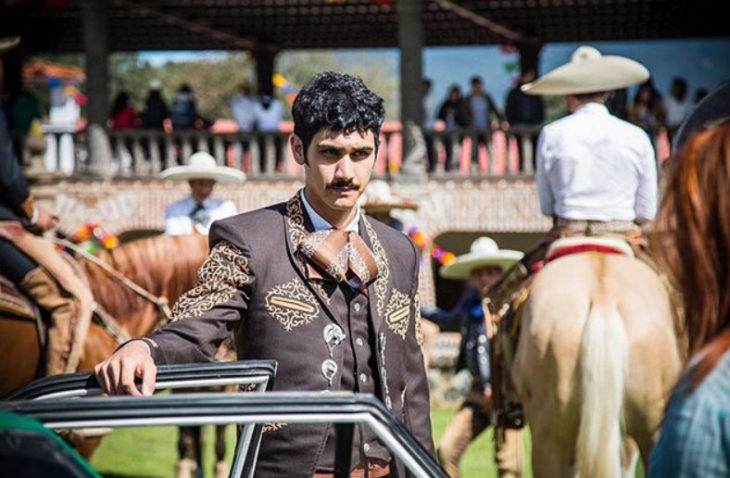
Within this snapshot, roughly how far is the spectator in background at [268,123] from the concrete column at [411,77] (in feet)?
6.57

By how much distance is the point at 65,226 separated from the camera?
19312 millimetres

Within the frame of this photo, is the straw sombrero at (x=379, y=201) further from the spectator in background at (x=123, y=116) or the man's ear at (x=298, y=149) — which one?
the spectator in background at (x=123, y=116)

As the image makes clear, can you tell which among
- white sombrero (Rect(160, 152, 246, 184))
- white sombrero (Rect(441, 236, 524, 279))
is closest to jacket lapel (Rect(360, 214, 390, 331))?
white sombrero (Rect(441, 236, 524, 279))

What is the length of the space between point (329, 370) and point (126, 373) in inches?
30.4

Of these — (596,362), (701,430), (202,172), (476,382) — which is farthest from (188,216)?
(701,430)

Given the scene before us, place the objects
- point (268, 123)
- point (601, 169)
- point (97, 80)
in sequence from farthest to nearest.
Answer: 1. point (268, 123)
2. point (97, 80)
3. point (601, 169)

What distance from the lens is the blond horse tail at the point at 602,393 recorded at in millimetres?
5754

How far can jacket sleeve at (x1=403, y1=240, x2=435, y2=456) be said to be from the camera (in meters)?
3.62

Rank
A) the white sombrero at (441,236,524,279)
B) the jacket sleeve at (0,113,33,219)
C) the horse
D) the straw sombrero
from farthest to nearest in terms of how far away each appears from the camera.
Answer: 1. the white sombrero at (441,236,524,279)
2. the straw sombrero
3. the horse
4. the jacket sleeve at (0,113,33,219)

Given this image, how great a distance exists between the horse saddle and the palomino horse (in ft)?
0.38

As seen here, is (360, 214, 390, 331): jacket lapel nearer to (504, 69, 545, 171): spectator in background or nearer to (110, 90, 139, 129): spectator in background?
(504, 69, 545, 171): spectator in background

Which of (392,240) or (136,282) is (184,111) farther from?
(392,240)

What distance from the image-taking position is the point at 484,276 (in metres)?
9.36

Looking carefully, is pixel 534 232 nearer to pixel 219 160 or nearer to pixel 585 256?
pixel 219 160
